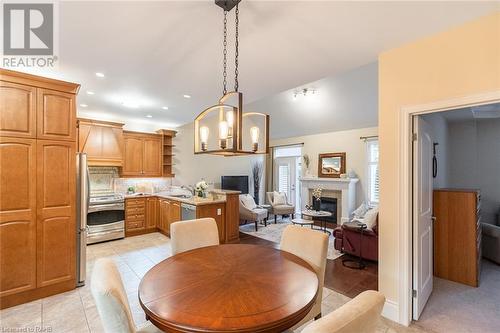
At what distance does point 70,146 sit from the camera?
2.76 m

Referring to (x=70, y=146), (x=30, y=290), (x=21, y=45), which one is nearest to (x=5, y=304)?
(x=30, y=290)

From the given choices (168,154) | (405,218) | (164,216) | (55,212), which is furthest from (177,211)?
(405,218)

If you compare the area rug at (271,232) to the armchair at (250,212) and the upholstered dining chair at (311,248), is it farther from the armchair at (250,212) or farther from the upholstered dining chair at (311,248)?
the upholstered dining chair at (311,248)

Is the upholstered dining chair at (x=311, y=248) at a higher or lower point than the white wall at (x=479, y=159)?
lower

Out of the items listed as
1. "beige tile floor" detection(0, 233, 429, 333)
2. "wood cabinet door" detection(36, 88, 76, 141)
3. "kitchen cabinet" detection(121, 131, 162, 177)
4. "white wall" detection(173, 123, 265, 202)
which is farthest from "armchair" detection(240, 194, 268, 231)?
"wood cabinet door" detection(36, 88, 76, 141)

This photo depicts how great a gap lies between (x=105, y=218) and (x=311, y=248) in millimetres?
4378

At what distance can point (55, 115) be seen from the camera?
8.75 ft

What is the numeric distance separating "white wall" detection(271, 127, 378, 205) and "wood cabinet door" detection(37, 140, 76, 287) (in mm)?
5630

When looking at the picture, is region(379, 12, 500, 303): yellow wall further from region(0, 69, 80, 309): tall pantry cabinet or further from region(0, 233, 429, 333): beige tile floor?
region(0, 69, 80, 309): tall pantry cabinet

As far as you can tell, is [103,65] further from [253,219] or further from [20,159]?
[253,219]

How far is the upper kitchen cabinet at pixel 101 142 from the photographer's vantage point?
4.68 m

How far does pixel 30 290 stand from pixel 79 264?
1.56 ft

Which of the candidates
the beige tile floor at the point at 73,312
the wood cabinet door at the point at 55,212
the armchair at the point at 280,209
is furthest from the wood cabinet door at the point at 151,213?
the armchair at the point at 280,209

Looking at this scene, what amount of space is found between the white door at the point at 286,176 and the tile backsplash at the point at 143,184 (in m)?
3.49
